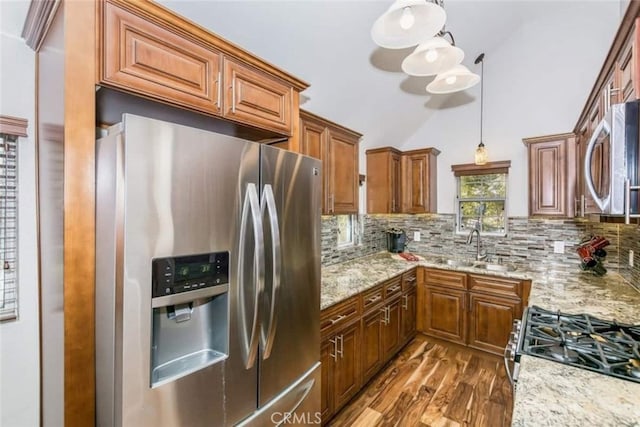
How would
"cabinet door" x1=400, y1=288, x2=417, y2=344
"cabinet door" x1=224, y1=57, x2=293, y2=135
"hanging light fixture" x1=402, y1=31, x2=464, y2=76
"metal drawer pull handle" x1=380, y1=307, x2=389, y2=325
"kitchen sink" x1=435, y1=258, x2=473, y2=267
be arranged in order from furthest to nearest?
"kitchen sink" x1=435, y1=258, x2=473, y2=267 → "cabinet door" x1=400, y1=288, x2=417, y2=344 → "metal drawer pull handle" x1=380, y1=307, x2=389, y2=325 → "hanging light fixture" x1=402, y1=31, x2=464, y2=76 → "cabinet door" x1=224, y1=57, x2=293, y2=135

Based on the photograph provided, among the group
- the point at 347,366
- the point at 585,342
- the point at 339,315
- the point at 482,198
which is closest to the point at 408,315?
the point at 347,366

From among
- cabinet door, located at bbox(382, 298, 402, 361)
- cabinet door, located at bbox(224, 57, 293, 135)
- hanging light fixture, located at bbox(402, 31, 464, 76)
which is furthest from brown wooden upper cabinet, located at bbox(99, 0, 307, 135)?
cabinet door, located at bbox(382, 298, 402, 361)

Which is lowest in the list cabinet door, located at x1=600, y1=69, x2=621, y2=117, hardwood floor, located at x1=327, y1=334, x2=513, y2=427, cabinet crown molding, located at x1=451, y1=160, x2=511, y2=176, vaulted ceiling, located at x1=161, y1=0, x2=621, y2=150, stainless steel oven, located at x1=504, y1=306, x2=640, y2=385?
hardwood floor, located at x1=327, y1=334, x2=513, y2=427

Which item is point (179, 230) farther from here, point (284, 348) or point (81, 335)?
point (284, 348)

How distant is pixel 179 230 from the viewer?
97 cm

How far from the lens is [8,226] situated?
1.35 metres

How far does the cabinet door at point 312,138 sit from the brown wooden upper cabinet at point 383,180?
1338 millimetres

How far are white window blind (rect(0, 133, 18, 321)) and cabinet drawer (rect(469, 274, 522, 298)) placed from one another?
357 cm

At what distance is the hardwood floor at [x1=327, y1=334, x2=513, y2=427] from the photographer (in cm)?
216

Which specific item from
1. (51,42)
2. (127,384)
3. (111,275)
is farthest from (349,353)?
(51,42)

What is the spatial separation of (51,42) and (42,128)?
0.37 m

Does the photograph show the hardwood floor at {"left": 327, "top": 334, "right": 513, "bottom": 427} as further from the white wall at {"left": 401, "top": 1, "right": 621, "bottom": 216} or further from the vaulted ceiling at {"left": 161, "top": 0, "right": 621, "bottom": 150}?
the vaulted ceiling at {"left": 161, "top": 0, "right": 621, "bottom": 150}

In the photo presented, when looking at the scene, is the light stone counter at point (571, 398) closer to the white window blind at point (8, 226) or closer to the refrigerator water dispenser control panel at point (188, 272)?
the refrigerator water dispenser control panel at point (188, 272)

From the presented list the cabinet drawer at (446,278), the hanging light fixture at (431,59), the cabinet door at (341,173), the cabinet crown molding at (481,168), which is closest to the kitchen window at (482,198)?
the cabinet crown molding at (481,168)
